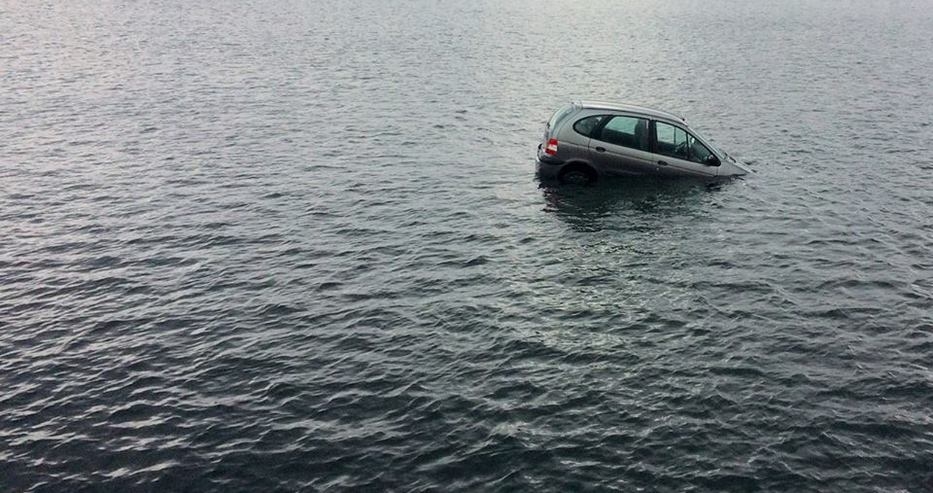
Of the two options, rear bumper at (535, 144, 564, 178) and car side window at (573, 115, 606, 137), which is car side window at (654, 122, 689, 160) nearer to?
car side window at (573, 115, 606, 137)

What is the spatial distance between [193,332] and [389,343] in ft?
12.8

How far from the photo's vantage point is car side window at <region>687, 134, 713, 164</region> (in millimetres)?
24438

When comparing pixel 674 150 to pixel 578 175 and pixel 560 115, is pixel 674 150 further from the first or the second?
pixel 560 115

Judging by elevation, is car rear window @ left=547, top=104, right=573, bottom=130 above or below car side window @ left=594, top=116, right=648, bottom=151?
above

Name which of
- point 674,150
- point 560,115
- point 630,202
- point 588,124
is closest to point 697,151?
point 674,150

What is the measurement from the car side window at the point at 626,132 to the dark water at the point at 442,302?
1472mm

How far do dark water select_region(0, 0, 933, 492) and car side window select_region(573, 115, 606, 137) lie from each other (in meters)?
1.99

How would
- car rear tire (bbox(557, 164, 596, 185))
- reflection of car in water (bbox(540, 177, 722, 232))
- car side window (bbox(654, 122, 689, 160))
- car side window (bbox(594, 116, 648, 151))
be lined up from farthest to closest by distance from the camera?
car rear tire (bbox(557, 164, 596, 185))
car side window (bbox(654, 122, 689, 160))
car side window (bbox(594, 116, 648, 151))
reflection of car in water (bbox(540, 177, 722, 232))

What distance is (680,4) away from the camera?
121125 millimetres

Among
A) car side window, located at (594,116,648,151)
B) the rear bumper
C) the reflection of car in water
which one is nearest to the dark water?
the reflection of car in water

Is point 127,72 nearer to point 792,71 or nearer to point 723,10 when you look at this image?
point 792,71

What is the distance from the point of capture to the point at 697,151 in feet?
80.5

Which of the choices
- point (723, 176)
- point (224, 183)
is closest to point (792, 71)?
point (723, 176)

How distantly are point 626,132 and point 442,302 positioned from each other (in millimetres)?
9962
